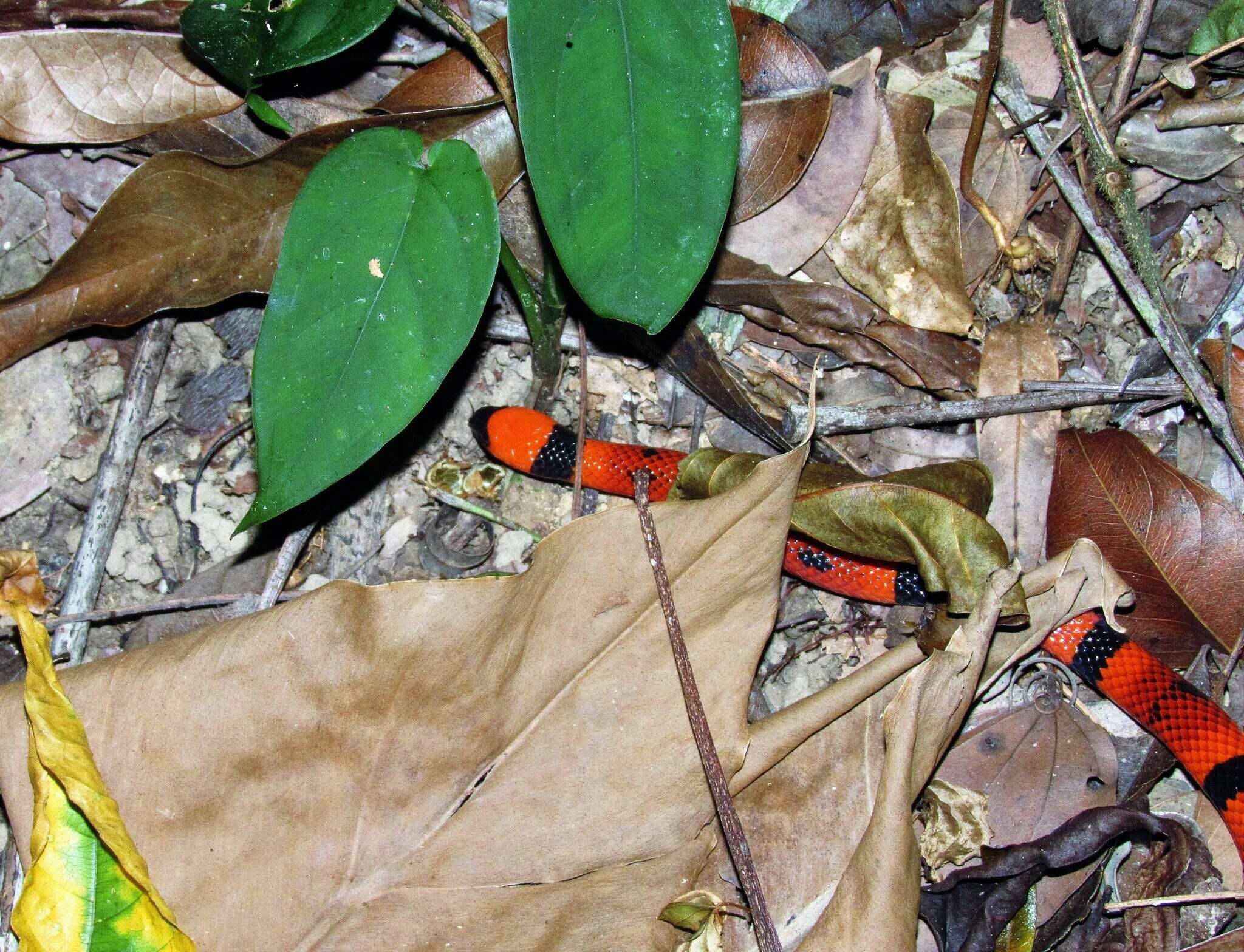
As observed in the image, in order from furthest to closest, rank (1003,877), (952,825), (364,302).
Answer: (952,825), (1003,877), (364,302)

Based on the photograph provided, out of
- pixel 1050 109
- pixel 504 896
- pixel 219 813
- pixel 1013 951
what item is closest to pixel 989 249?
pixel 1050 109

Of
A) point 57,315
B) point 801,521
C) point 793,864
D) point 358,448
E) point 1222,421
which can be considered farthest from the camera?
point 1222,421

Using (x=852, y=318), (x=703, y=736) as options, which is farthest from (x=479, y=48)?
(x=703, y=736)

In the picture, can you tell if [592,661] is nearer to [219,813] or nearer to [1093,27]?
[219,813]

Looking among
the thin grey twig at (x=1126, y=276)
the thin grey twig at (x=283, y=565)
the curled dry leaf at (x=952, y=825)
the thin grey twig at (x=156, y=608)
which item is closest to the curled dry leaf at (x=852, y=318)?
the thin grey twig at (x=1126, y=276)

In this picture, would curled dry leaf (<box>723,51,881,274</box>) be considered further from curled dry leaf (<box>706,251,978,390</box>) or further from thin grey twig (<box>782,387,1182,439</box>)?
thin grey twig (<box>782,387,1182,439</box>)

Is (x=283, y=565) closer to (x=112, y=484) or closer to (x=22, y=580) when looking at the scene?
(x=112, y=484)
